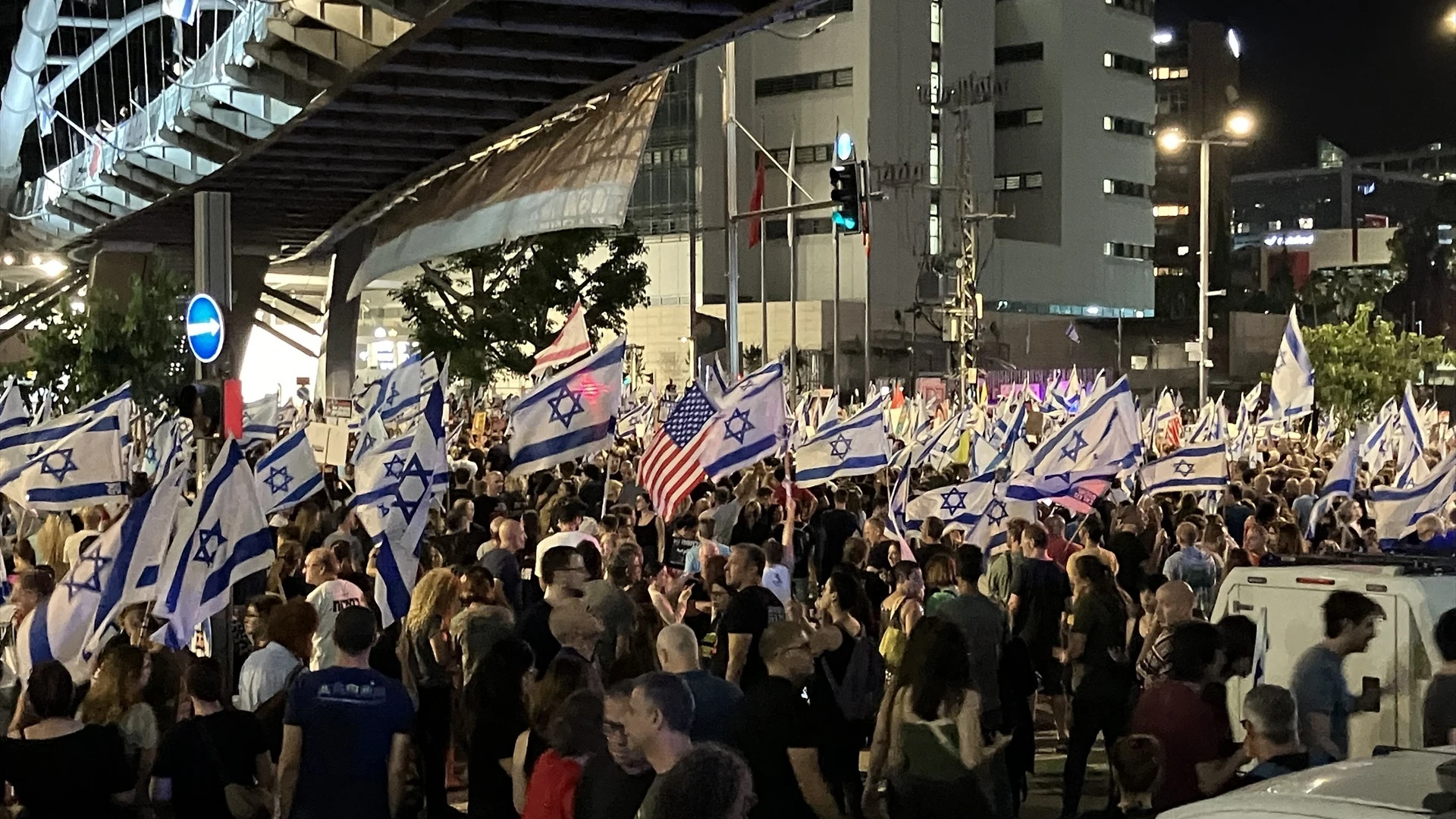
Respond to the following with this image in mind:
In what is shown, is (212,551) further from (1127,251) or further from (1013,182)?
(1127,251)

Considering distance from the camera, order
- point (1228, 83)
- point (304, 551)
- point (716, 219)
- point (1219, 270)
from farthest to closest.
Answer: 1. point (1228, 83)
2. point (1219, 270)
3. point (716, 219)
4. point (304, 551)

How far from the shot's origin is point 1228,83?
13075cm

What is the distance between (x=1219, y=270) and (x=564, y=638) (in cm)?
11758

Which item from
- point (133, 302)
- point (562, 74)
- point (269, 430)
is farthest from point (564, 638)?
point (133, 302)

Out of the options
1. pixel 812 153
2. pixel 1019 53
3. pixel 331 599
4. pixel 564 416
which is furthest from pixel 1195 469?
pixel 1019 53

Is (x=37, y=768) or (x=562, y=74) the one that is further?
(x=562, y=74)

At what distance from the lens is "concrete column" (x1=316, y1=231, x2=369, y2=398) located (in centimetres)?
4159

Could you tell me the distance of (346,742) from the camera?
6.79m

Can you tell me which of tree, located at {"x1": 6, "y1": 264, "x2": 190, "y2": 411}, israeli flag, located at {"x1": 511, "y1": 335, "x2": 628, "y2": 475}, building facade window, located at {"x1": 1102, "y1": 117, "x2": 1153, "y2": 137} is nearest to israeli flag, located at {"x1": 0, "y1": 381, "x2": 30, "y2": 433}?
israeli flag, located at {"x1": 511, "y1": 335, "x2": 628, "y2": 475}

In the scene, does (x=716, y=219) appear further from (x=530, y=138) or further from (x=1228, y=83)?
(x=1228, y=83)

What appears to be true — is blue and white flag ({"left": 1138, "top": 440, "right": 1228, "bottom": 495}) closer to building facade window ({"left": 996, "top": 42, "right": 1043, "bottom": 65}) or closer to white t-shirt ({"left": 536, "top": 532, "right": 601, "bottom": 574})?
white t-shirt ({"left": 536, "top": 532, "right": 601, "bottom": 574})

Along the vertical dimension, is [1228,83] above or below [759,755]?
above

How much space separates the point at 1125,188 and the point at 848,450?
8357cm

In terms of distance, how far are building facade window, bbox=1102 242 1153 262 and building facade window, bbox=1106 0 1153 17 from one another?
1199cm
